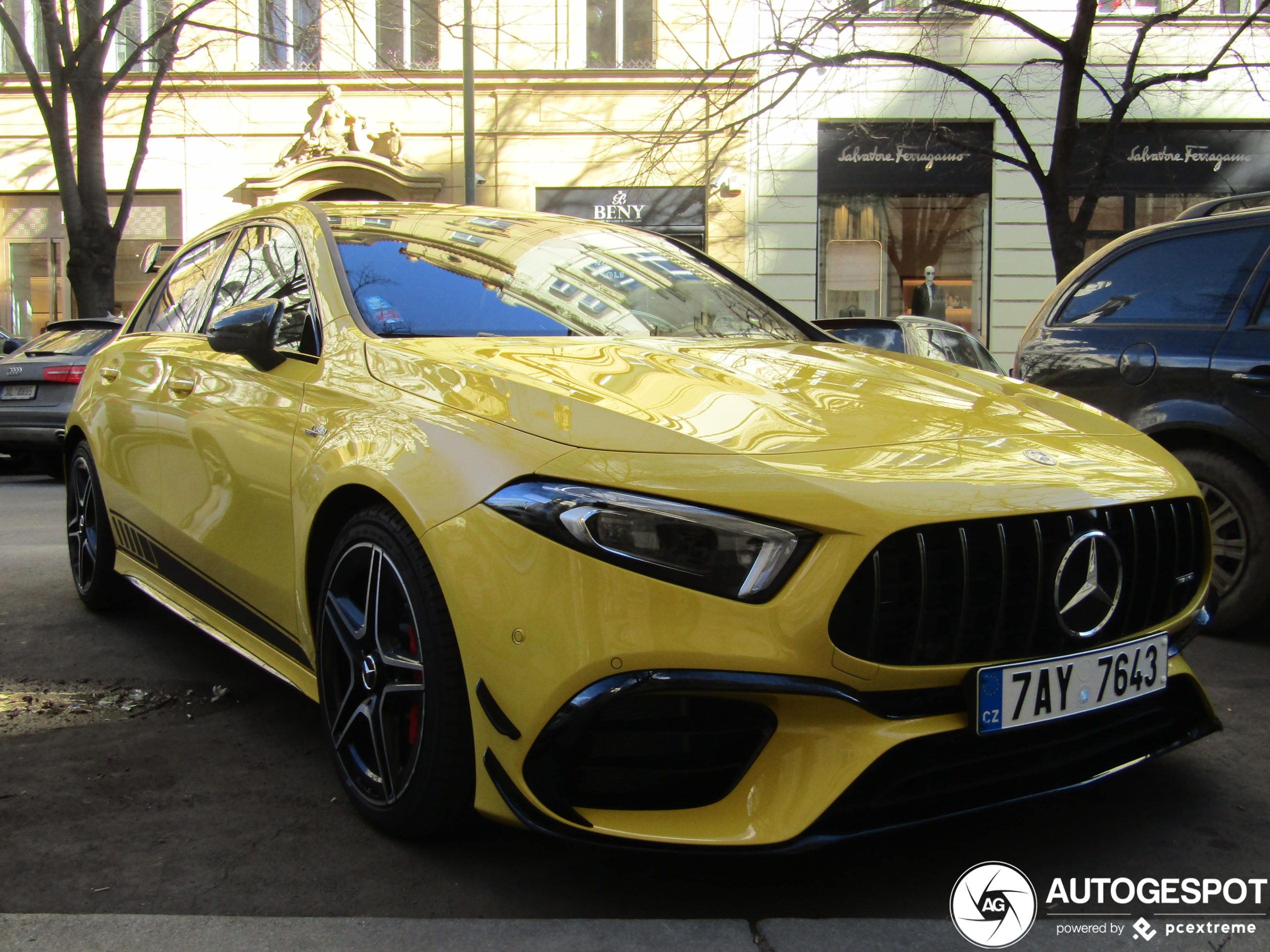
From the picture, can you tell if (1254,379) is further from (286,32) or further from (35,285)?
(35,285)

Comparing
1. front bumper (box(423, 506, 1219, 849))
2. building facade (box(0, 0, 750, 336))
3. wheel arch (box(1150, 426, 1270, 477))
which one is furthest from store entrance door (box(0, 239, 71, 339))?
front bumper (box(423, 506, 1219, 849))

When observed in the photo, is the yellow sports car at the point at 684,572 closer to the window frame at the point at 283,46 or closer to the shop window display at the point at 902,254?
the shop window display at the point at 902,254

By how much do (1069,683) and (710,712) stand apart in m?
0.72

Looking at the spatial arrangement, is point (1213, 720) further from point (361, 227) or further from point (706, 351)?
point (361, 227)

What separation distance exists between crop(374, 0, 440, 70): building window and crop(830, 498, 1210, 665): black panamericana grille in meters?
18.4

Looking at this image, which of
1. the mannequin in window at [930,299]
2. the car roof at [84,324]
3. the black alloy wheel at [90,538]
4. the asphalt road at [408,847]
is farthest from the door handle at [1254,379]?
the mannequin in window at [930,299]

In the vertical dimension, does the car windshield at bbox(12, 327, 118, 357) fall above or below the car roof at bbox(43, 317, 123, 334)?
below

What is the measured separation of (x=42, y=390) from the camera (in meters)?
10.3

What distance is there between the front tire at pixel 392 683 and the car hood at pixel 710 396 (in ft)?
1.21

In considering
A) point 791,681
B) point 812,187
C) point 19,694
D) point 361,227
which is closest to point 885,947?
point 791,681

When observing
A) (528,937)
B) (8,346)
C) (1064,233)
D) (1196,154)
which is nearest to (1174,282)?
(528,937)

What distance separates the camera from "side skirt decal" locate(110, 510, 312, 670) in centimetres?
311

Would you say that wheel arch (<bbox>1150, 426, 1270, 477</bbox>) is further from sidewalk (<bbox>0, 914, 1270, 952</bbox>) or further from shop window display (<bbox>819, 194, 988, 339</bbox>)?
shop window display (<bbox>819, 194, 988, 339</bbox>)

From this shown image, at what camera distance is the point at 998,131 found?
57.9 feet
